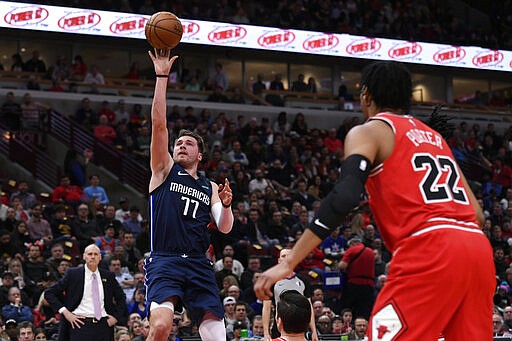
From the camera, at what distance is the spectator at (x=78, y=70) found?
24.1 meters

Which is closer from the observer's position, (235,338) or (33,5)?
(235,338)

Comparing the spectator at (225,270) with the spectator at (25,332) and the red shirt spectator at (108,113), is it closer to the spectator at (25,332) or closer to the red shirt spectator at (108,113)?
the spectator at (25,332)

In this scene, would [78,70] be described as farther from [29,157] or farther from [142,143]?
[29,157]

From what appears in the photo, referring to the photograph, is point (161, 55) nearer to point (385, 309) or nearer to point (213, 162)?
point (385, 309)

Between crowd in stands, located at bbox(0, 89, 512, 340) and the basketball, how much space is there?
573 centimetres

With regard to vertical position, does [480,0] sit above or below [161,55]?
above

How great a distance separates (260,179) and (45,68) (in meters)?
8.27

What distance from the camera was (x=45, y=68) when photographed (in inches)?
961

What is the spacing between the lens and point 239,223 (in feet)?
55.6

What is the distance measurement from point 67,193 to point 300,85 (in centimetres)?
1242

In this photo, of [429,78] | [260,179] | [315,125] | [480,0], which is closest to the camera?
[260,179]

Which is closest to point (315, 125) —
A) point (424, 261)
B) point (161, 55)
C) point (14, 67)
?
point (14, 67)

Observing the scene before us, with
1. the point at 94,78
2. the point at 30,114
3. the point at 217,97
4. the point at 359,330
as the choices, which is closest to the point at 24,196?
the point at 30,114

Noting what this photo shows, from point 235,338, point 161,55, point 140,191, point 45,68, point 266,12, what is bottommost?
point 235,338
